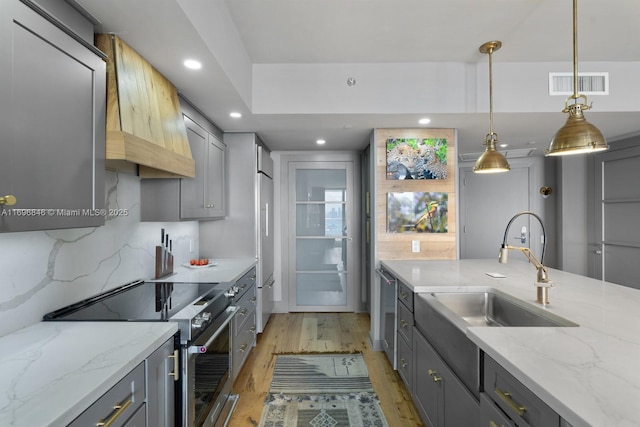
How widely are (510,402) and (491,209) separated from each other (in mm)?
4157

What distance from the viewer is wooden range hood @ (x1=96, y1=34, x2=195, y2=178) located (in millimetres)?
1379

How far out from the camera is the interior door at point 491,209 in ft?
14.9

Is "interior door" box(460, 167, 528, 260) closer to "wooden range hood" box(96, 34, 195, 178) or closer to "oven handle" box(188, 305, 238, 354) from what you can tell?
"oven handle" box(188, 305, 238, 354)

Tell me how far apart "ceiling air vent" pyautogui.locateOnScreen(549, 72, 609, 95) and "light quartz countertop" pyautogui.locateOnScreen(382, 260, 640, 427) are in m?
1.59

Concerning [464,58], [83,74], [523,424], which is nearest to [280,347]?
[523,424]

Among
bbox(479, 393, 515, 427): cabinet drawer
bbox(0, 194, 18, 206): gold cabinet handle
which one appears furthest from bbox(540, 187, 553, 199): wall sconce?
bbox(0, 194, 18, 206): gold cabinet handle

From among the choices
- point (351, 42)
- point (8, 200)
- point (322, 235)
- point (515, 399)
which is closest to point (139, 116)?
point (8, 200)

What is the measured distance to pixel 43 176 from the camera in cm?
104

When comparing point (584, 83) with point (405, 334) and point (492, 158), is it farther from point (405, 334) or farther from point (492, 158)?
point (405, 334)

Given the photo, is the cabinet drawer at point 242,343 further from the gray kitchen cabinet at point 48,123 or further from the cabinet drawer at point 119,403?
the gray kitchen cabinet at point 48,123

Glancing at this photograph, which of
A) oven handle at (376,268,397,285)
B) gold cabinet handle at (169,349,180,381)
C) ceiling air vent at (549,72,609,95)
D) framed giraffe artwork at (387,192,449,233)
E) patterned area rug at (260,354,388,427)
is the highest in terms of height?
ceiling air vent at (549,72,609,95)

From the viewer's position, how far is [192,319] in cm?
143

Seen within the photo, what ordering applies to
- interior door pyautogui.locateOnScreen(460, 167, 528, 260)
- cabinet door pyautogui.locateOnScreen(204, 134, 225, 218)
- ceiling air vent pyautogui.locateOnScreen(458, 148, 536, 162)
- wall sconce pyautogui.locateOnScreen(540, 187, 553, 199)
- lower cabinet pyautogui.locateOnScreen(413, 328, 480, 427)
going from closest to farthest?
1. lower cabinet pyautogui.locateOnScreen(413, 328, 480, 427)
2. cabinet door pyautogui.locateOnScreen(204, 134, 225, 218)
3. ceiling air vent pyautogui.locateOnScreen(458, 148, 536, 162)
4. wall sconce pyautogui.locateOnScreen(540, 187, 553, 199)
5. interior door pyautogui.locateOnScreen(460, 167, 528, 260)

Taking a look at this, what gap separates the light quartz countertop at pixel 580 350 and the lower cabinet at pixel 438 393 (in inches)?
12.5
